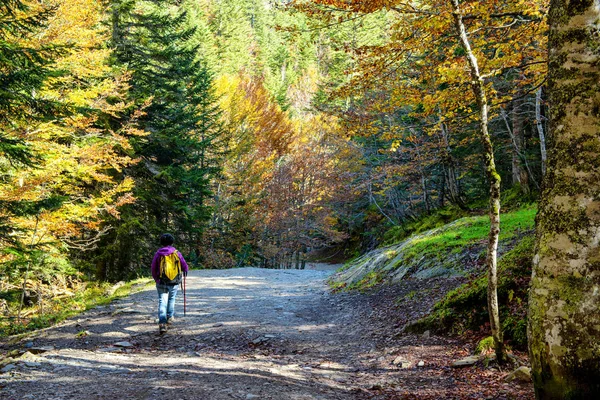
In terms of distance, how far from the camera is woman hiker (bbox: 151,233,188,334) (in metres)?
7.69

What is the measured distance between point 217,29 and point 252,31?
14942 millimetres

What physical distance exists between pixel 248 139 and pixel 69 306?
2107 centimetres

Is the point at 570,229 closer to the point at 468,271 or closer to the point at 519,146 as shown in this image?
the point at 468,271

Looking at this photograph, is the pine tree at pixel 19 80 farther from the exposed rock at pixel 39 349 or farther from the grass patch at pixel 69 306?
the exposed rock at pixel 39 349

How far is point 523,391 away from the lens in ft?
13.2

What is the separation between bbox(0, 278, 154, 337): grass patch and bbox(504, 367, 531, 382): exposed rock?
9.81 meters

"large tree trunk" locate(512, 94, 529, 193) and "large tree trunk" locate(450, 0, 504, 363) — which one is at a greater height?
"large tree trunk" locate(512, 94, 529, 193)

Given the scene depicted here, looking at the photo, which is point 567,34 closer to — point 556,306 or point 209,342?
point 556,306

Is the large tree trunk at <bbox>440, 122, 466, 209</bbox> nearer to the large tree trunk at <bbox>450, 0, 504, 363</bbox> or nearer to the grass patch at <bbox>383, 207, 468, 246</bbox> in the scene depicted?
the grass patch at <bbox>383, 207, 468, 246</bbox>

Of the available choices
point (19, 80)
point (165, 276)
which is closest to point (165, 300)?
point (165, 276)

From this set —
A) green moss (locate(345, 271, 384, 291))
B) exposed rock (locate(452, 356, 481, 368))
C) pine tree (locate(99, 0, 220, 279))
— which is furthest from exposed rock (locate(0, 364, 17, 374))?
pine tree (locate(99, 0, 220, 279))

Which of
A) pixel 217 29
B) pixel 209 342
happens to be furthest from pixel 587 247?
pixel 217 29

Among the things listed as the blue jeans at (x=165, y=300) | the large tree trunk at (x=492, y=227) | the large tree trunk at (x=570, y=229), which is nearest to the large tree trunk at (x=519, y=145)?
the large tree trunk at (x=492, y=227)

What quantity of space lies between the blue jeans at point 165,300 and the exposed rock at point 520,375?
5940 millimetres
